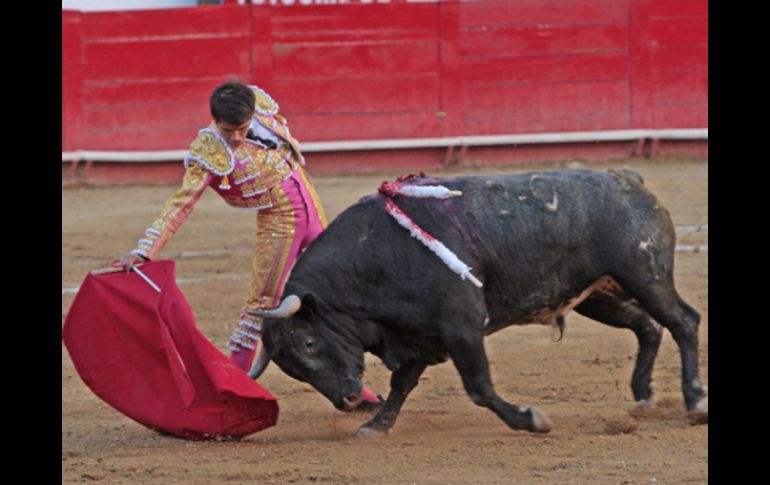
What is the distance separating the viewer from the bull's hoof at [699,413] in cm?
465

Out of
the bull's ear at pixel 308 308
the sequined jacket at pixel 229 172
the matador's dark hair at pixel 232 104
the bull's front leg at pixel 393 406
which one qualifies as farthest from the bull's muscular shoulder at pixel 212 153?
the bull's front leg at pixel 393 406

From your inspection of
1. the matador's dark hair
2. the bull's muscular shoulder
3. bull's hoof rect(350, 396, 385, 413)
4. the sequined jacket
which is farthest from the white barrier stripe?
the matador's dark hair

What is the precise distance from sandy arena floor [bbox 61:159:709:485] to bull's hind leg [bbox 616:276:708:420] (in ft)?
0.35

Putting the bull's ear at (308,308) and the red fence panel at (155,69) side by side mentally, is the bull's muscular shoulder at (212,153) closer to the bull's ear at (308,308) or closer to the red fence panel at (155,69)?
the bull's ear at (308,308)

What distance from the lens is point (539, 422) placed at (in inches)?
175

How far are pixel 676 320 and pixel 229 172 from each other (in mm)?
1491

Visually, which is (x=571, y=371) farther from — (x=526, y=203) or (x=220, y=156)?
(x=220, y=156)

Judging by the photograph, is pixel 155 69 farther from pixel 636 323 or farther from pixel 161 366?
pixel 636 323

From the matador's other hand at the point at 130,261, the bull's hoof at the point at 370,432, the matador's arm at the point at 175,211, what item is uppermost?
the matador's arm at the point at 175,211

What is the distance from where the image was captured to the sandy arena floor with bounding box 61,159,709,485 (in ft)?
13.4

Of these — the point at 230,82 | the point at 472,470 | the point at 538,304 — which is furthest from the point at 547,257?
the point at 230,82

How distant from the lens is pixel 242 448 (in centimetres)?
455

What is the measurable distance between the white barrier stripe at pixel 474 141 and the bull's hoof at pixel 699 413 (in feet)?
23.1

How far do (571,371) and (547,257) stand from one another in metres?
1.26
